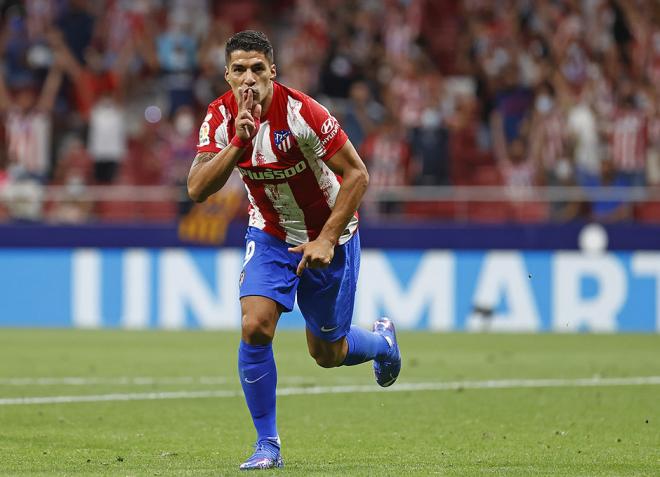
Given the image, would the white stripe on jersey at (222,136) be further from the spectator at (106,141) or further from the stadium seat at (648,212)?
the spectator at (106,141)

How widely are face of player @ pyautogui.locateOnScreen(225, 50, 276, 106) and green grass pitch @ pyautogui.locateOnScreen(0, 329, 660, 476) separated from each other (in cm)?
184

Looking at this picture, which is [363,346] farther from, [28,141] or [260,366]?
[28,141]

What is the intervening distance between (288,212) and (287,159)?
355mm

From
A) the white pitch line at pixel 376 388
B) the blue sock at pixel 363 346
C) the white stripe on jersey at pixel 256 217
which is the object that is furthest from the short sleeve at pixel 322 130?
the white pitch line at pixel 376 388

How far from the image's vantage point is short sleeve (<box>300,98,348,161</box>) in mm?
6910

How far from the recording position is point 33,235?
18312 millimetres

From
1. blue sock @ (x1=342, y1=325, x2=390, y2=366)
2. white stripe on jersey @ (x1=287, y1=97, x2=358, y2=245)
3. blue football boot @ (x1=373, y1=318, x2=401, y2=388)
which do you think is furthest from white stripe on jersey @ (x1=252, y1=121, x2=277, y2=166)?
blue football boot @ (x1=373, y1=318, x2=401, y2=388)

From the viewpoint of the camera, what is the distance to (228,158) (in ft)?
21.4

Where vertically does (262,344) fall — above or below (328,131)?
below

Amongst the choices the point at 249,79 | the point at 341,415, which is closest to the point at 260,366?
the point at 249,79

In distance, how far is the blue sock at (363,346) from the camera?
7.95m

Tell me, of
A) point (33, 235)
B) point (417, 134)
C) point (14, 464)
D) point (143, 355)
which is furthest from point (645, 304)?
point (14, 464)

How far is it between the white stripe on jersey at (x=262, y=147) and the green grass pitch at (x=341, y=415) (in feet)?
5.07

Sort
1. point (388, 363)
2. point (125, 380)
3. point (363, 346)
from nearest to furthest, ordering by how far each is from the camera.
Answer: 1. point (363, 346)
2. point (388, 363)
3. point (125, 380)
